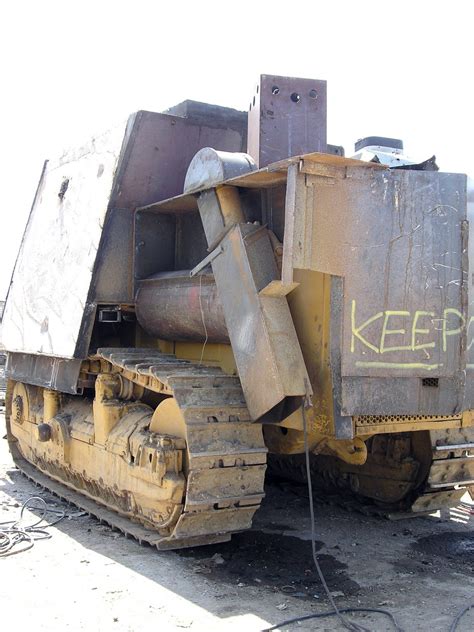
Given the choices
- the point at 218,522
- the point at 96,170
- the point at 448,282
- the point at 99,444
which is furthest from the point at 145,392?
the point at 448,282

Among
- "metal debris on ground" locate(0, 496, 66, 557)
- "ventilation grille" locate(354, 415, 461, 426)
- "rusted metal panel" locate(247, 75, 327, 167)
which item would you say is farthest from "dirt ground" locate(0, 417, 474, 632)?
"rusted metal panel" locate(247, 75, 327, 167)

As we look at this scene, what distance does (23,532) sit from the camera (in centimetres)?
636

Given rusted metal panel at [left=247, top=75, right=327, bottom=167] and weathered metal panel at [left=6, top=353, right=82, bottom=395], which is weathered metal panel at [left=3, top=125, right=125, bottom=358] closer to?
weathered metal panel at [left=6, top=353, right=82, bottom=395]

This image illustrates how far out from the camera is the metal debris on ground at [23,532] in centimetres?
599

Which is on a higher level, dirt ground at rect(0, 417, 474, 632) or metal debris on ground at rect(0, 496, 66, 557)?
metal debris on ground at rect(0, 496, 66, 557)

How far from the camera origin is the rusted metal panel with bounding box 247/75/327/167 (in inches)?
247

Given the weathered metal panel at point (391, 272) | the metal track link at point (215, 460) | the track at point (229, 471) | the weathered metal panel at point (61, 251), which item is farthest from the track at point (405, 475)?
the weathered metal panel at point (61, 251)

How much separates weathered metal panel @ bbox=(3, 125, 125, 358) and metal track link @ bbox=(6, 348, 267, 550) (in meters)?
1.91

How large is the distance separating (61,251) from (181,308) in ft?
6.91

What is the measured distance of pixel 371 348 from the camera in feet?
17.1

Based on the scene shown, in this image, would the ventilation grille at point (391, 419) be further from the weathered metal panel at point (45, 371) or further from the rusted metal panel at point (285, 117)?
the weathered metal panel at point (45, 371)

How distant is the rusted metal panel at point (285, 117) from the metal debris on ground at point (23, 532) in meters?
3.26

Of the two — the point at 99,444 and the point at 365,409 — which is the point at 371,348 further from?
the point at 99,444

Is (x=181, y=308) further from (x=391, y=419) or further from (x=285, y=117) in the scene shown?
(x=391, y=419)
